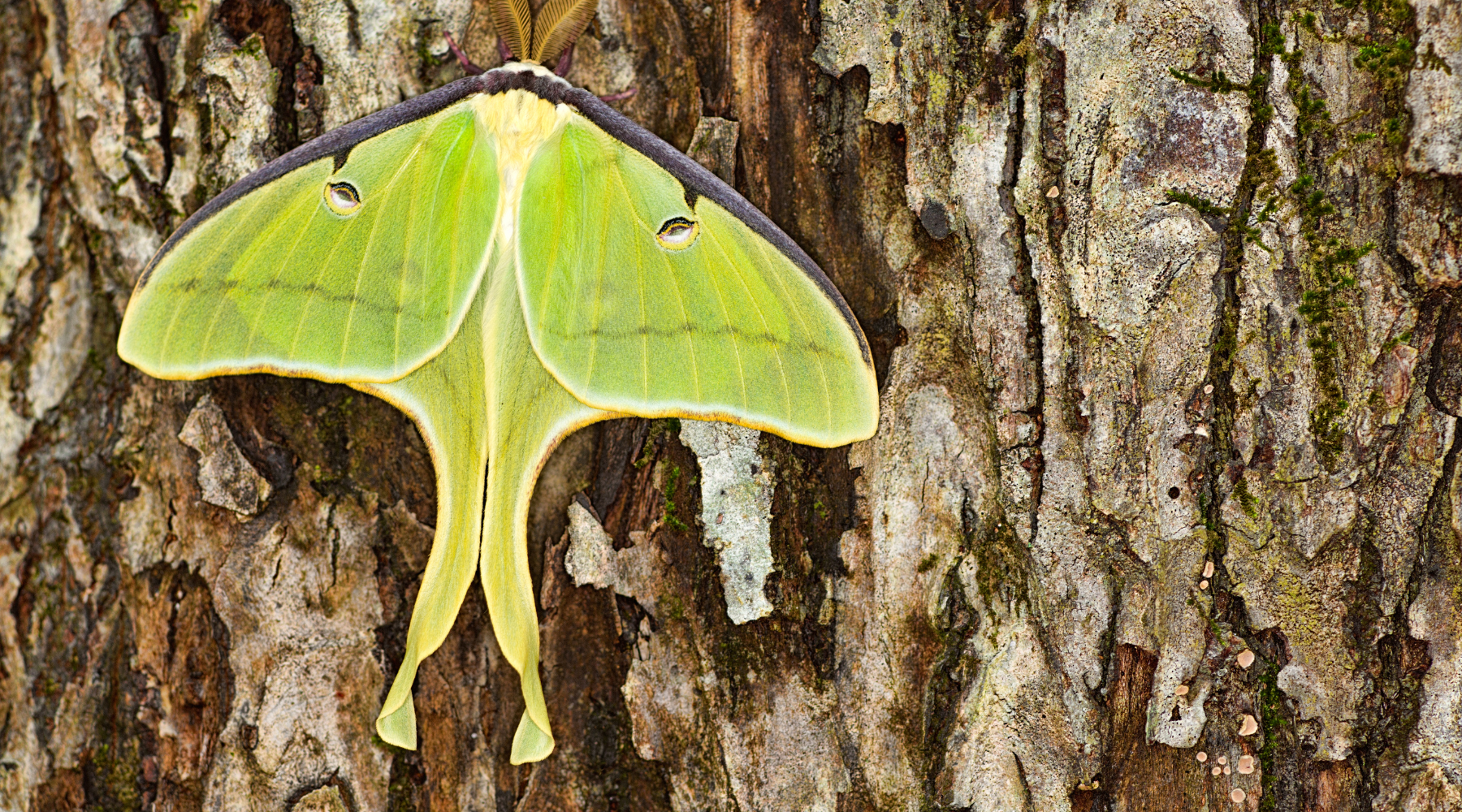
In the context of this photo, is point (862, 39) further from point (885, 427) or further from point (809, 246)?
point (885, 427)

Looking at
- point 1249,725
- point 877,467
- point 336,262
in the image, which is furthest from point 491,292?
point 1249,725

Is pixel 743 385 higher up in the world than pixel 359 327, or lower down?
lower down

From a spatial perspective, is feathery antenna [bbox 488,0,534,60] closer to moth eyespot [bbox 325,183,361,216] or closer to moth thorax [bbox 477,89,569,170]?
moth thorax [bbox 477,89,569,170]

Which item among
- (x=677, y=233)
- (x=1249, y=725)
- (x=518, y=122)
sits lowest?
(x=1249, y=725)

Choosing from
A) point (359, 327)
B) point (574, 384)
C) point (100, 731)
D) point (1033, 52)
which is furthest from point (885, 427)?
point (100, 731)

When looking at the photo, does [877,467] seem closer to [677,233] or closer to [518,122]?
[677,233]

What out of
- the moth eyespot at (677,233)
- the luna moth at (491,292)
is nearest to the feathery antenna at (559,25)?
the luna moth at (491,292)
